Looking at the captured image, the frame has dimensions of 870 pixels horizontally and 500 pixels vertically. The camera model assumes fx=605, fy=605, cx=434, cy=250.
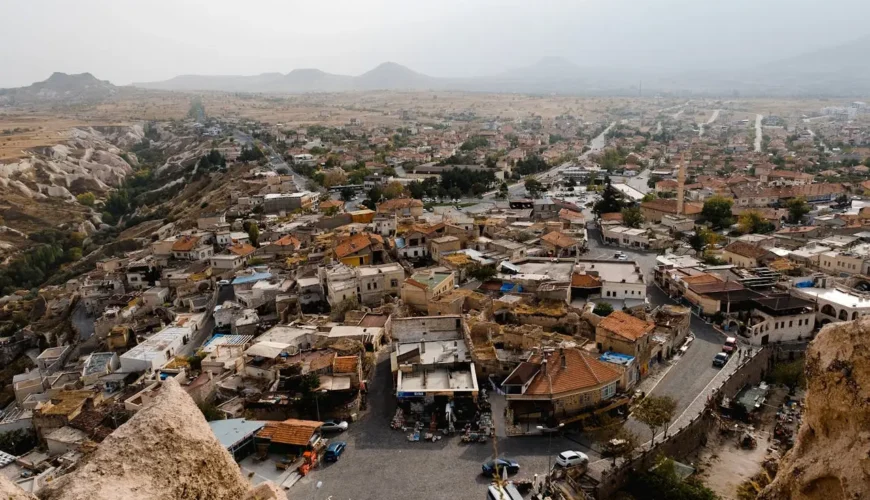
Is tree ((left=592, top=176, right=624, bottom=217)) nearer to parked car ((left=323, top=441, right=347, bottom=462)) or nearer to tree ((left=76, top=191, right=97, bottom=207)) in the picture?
parked car ((left=323, top=441, right=347, bottom=462))

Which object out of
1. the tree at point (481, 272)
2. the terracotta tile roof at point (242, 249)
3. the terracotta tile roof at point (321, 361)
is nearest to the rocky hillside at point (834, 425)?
the terracotta tile roof at point (321, 361)

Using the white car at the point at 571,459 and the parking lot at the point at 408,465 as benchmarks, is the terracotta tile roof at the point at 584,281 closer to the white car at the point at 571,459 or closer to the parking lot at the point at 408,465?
the parking lot at the point at 408,465

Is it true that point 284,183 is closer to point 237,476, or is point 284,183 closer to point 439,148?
point 439,148

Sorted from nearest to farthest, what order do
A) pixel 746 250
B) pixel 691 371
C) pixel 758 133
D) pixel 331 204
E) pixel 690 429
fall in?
pixel 690 429
pixel 691 371
pixel 746 250
pixel 331 204
pixel 758 133

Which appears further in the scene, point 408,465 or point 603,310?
point 603,310

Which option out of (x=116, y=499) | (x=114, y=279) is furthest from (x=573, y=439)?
(x=114, y=279)

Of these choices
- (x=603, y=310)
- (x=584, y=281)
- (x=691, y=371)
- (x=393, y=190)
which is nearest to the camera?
(x=691, y=371)

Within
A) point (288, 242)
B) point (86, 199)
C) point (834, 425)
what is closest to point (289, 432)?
point (834, 425)

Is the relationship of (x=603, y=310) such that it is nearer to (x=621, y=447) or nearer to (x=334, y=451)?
(x=621, y=447)

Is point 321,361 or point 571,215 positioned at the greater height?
point 571,215
